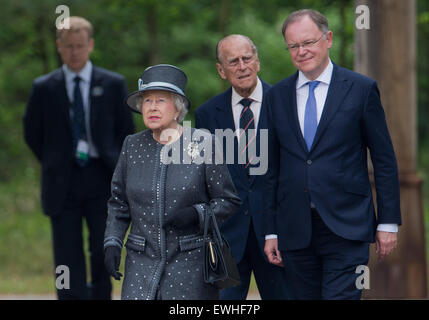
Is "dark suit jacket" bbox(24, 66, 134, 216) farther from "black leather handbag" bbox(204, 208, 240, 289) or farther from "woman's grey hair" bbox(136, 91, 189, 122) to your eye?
"black leather handbag" bbox(204, 208, 240, 289)

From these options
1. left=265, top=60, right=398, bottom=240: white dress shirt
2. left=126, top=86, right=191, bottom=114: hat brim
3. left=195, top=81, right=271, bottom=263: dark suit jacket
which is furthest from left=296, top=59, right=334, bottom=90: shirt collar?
left=126, top=86, right=191, bottom=114: hat brim

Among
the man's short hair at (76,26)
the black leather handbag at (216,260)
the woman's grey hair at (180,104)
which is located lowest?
the black leather handbag at (216,260)

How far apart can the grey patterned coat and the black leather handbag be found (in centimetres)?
5

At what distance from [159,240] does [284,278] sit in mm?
1363

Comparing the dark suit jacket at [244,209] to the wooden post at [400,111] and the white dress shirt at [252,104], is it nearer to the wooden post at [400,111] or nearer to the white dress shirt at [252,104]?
the white dress shirt at [252,104]

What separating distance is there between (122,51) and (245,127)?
13239 millimetres

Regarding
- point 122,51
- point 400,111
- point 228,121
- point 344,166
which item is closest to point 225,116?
point 228,121

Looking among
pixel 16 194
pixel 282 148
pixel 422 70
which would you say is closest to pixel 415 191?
pixel 282 148

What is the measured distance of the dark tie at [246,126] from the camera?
5.03 metres

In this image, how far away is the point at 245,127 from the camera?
5.08 metres

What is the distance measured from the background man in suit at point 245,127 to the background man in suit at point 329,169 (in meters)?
Result: 0.56

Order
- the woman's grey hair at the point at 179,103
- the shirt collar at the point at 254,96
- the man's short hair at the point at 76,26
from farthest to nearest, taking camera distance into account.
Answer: the man's short hair at the point at 76,26 → the shirt collar at the point at 254,96 → the woman's grey hair at the point at 179,103

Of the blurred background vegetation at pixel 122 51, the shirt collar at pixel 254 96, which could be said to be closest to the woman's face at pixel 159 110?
the shirt collar at pixel 254 96

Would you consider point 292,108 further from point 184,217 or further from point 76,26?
point 76,26
